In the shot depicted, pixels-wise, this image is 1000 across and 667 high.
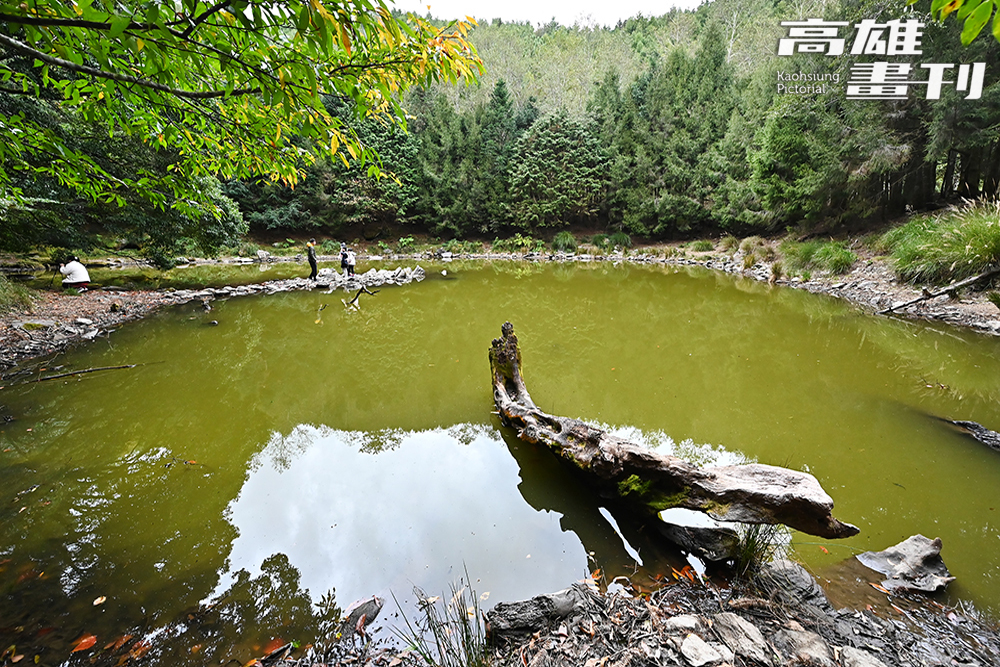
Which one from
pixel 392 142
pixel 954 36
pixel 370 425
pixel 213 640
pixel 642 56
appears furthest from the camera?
pixel 642 56

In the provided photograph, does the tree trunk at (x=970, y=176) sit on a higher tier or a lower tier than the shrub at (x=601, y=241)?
higher

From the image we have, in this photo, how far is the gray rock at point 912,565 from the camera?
1653 mm

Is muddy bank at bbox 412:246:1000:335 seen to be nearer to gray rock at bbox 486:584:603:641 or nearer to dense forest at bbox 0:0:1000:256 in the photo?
dense forest at bbox 0:0:1000:256

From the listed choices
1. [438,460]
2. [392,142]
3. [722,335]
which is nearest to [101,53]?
[438,460]

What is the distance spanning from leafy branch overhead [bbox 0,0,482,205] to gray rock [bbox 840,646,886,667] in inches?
97.1

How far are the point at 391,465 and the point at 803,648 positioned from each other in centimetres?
233

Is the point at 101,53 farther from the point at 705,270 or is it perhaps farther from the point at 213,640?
the point at 705,270

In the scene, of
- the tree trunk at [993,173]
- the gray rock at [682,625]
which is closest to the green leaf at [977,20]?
the gray rock at [682,625]

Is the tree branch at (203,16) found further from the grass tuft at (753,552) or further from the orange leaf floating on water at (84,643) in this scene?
the grass tuft at (753,552)

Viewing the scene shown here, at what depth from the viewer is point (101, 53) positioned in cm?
130

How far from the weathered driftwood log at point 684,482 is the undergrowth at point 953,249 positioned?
7.00 m

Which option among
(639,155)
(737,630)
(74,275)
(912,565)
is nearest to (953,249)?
(912,565)

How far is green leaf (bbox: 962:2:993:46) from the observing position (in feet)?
2.95

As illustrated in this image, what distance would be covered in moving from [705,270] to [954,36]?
23.1 ft
